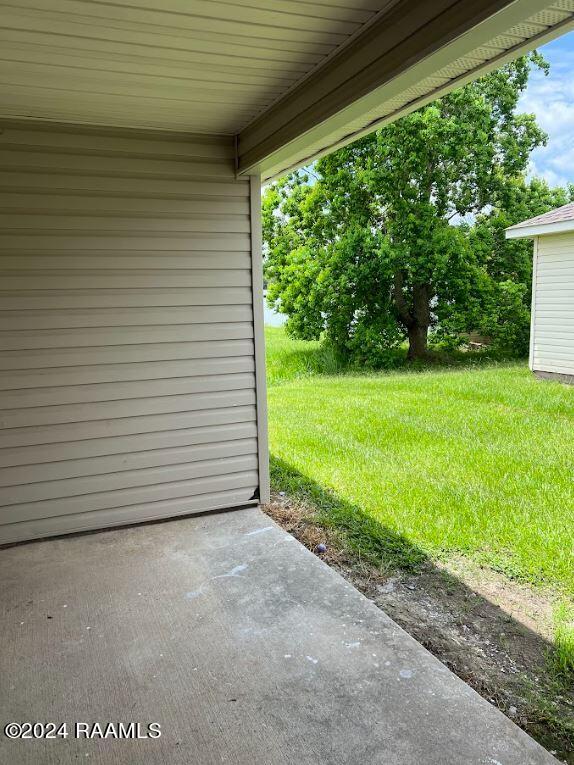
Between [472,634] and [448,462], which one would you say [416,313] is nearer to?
[448,462]

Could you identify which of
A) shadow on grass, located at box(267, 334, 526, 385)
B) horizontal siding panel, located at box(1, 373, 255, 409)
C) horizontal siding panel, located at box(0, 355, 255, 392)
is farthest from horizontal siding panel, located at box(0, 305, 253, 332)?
shadow on grass, located at box(267, 334, 526, 385)

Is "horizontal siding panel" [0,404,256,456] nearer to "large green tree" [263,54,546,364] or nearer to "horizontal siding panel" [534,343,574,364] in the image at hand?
"horizontal siding panel" [534,343,574,364]

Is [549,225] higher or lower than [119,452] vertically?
higher

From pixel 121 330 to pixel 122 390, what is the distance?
34 centimetres

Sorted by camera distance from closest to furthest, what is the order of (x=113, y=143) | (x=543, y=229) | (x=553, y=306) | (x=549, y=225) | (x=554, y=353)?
1. (x=113, y=143)
2. (x=549, y=225)
3. (x=543, y=229)
4. (x=554, y=353)
5. (x=553, y=306)

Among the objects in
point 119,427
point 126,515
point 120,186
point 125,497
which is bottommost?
point 126,515

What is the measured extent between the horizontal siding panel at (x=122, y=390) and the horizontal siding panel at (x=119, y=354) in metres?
0.13

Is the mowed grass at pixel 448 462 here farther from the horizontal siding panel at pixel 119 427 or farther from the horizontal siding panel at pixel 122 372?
the horizontal siding panel at pixel 122 372

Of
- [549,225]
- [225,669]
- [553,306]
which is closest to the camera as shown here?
[225,669]

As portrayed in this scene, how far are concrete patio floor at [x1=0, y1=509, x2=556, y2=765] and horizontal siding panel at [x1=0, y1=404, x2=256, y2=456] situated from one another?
0.59 metres

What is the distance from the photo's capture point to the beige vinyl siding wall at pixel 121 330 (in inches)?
128

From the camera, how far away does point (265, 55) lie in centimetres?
233

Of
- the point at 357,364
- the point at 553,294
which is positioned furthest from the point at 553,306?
the point at 357,364

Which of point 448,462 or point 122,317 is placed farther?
point 448,462
